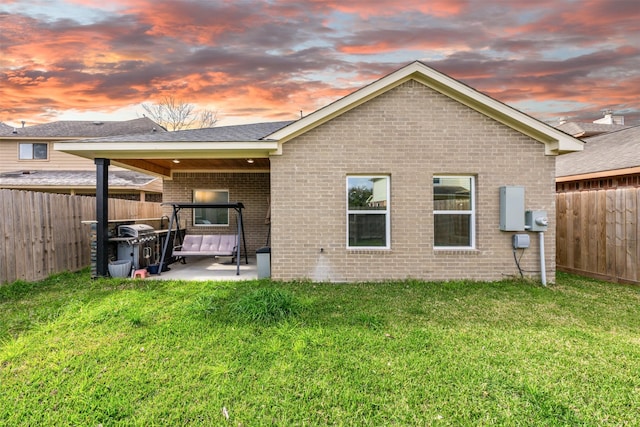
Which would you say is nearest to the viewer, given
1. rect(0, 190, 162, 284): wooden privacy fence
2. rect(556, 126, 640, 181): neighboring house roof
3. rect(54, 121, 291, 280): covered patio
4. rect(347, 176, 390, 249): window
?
rect(0, 190, 162, 284): wooden privacy fence

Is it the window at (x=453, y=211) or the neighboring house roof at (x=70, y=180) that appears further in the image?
the neighboring house roof at (x=70, y=180)

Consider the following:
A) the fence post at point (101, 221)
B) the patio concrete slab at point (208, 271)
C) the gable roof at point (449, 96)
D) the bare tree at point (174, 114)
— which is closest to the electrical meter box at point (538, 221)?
the gable roof at point (449, 96)

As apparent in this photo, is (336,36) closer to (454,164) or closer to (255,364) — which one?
(454,164)

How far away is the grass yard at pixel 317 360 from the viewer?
8.30 ft

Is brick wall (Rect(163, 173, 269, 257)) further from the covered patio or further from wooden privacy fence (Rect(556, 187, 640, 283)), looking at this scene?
wooden privacy fence (Rect(556, 187, 640, 283))

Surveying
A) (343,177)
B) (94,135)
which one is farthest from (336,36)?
(94,135)

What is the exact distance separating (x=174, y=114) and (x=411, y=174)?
81.2 ft

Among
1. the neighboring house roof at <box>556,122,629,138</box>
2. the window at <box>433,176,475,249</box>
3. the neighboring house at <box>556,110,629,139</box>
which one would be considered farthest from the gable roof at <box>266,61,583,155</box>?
the neighboring house roof at <box>556,122,629,138</box>

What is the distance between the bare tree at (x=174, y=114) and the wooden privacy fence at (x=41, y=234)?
18.6 metres

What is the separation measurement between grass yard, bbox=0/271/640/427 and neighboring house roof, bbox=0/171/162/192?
1112 cm

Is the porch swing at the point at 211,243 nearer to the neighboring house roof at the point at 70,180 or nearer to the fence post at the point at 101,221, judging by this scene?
the fence post at the point at 101,221

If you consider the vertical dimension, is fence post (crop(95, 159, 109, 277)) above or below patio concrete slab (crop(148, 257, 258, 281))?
above

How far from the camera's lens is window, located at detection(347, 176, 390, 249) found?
6.94m

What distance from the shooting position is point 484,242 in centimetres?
685
